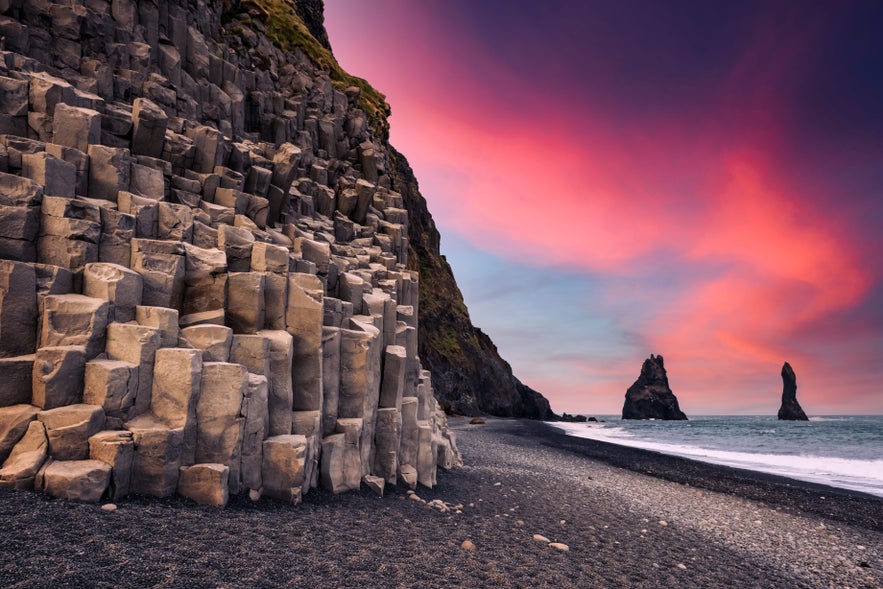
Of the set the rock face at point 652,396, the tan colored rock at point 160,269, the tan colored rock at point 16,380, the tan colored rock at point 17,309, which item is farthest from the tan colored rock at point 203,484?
the rock face at point 652,396

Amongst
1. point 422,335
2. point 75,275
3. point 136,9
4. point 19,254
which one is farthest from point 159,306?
point 422,335

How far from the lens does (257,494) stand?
11.8 m

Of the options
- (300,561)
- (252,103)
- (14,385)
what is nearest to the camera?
(300,561)

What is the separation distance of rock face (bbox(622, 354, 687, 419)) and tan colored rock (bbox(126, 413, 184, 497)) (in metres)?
204

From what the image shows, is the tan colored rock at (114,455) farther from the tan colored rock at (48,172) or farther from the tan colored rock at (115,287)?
the tan colored rock at (48,172)

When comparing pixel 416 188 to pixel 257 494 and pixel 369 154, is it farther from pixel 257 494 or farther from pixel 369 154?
pixel 257 494

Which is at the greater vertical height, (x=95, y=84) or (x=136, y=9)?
(x=136, y=9)

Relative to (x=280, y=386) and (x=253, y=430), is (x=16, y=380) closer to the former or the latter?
(x=253, y=430)

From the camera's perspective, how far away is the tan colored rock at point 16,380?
386 inches

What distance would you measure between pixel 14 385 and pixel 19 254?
3228 mm

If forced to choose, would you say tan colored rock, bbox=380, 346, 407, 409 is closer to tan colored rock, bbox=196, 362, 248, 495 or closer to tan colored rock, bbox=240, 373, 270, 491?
tan colored rock, bbox=240, 373, 270, 491

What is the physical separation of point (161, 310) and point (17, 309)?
9.05ft

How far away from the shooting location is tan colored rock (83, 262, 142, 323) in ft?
36.8

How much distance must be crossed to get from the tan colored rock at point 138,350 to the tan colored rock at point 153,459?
645 millimetres
